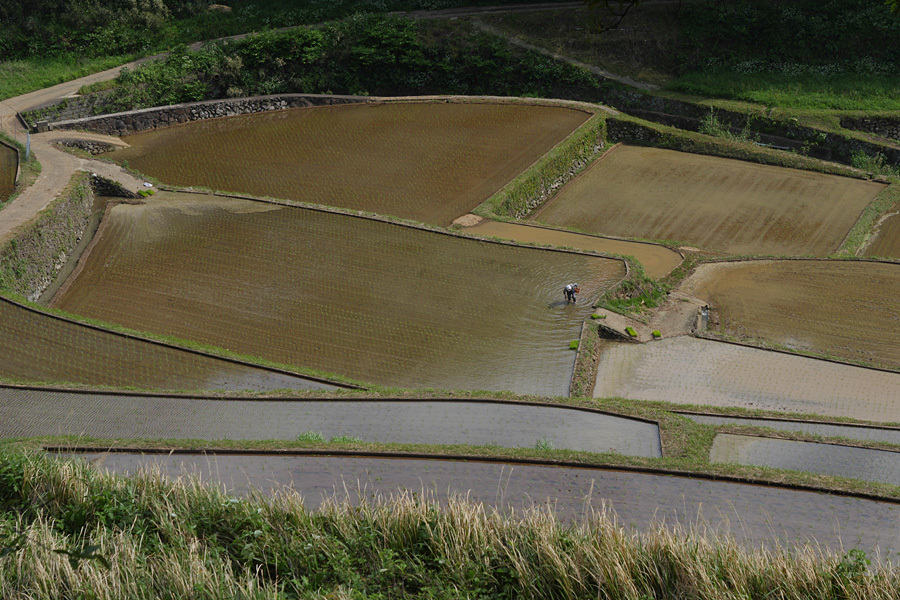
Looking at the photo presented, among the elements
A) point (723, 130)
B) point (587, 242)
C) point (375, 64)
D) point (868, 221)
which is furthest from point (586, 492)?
point (375, 64)

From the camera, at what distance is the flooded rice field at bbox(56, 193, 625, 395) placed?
16.7m

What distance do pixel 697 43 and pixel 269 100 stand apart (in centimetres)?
1776

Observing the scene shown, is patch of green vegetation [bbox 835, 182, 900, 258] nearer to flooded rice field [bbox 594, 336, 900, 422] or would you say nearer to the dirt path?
flooded rice field [bbox 594, 336, 900, 422]

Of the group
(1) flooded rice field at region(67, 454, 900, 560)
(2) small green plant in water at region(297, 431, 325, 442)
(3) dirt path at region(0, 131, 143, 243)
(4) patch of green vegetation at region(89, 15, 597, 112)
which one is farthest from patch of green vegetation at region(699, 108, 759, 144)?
(2) small green plant in water at region(297, 431, 325, 442)

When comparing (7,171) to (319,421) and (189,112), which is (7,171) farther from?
(319,421)

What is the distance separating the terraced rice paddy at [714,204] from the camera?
2375 centimetres

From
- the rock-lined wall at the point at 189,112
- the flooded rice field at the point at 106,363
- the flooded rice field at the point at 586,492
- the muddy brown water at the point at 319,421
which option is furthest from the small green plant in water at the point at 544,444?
the rock-lined wall at the point at 189,112

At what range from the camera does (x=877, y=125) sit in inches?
1212

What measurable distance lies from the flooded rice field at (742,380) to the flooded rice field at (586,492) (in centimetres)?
453

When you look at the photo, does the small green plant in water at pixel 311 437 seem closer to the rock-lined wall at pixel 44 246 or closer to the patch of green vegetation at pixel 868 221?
the rock-lined wall at pixel 44 246

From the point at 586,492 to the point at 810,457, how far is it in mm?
4021

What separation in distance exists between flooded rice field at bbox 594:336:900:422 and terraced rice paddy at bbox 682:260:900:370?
1.20 metres

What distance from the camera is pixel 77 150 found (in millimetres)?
26531

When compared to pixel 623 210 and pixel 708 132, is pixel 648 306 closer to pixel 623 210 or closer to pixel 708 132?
pixel 623 210
